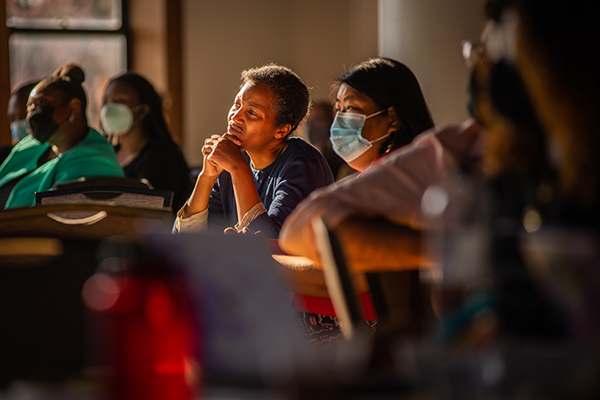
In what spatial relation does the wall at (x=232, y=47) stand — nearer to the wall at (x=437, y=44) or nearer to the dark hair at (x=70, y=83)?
the wall at (x=437, y=44)

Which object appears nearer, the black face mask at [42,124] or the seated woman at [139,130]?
the black face mask at [42,124]

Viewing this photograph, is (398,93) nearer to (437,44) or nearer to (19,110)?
(437,44)

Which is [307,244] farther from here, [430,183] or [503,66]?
[503,66]

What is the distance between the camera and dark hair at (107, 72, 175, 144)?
339cm

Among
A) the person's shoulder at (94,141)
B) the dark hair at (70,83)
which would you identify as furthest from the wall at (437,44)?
the dark hair at (70,83)

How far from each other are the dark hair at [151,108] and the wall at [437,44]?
1.24 meters

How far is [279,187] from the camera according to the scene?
214cm

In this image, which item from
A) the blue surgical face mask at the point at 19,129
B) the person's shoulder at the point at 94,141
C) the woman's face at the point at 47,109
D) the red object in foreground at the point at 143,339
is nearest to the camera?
the red object in foreground at the point at 143,339

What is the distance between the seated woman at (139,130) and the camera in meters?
3.18

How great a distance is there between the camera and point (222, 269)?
0.69 m

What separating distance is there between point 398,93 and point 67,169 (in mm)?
1335

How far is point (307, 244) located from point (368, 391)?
425 mm

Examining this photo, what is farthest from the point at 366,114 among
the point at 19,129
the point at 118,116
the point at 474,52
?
the point at 19,129

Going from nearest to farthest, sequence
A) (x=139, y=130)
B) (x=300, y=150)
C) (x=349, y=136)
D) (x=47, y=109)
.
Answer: (x=349, y=136) → (x=300, y=150) → (x=47, y=109) → (x=139, y=130)
